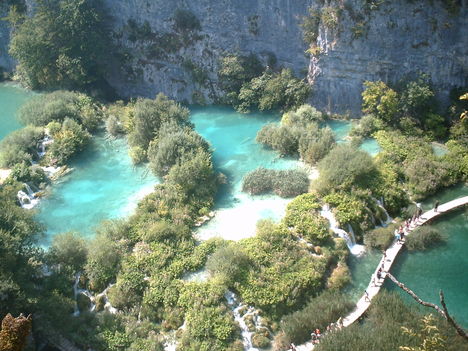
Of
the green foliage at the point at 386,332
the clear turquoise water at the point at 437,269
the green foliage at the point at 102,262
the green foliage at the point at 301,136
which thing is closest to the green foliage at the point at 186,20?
the green foliage at the point at 301,136

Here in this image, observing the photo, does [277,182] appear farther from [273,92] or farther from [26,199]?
[26,199]

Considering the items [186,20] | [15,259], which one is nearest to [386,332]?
[15,259]

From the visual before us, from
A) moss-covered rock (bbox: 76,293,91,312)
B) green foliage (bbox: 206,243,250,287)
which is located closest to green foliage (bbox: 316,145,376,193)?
green foliage (bbox: 206,243,250,287)

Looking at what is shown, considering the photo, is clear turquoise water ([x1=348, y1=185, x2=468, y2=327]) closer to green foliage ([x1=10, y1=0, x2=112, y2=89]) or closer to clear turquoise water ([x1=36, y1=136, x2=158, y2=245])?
A: clear turquoise water ([x1=36, y1=136, x2=158, y2=245])

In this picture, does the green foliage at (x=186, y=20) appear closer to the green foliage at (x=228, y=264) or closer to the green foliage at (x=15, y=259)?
the green foliage at (x=15, y=259)

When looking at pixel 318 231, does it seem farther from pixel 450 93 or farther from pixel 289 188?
pixel 450 93
